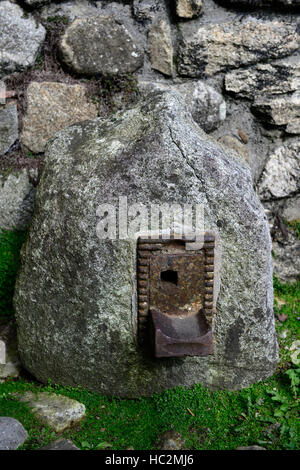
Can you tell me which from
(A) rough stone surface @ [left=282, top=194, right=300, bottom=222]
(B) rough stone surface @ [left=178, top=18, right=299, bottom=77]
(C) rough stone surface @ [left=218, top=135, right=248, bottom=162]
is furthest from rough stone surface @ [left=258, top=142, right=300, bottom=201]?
(B) rough stone surface @ [left=178, top=18, right=299, bottom=77]

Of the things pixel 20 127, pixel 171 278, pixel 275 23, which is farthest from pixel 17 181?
pixel 275 23

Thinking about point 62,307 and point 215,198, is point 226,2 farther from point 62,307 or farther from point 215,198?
point 62,307

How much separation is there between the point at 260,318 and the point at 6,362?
1.32 metres

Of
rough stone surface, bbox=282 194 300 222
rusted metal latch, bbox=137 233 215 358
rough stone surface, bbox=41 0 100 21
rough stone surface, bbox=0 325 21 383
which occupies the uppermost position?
rough stone surface, bbox=41 0 100 21

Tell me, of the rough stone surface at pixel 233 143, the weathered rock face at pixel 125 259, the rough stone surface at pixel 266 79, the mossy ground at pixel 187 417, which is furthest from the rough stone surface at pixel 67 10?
the mossy ground at pixel 187 417

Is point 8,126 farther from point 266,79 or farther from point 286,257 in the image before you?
point 286,257

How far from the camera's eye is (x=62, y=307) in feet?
7.40

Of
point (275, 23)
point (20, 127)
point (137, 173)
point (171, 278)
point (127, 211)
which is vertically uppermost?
point (275, 23)

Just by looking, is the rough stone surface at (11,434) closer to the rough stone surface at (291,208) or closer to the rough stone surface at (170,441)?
the rough stone surface at (170,441)

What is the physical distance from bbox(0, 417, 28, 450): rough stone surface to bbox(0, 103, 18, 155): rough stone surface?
1478 mm

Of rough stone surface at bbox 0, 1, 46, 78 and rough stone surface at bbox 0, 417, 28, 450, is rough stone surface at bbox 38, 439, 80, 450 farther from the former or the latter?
rough stone surface at bbox 0, 1, 46, 78

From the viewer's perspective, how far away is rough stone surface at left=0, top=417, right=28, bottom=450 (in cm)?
197

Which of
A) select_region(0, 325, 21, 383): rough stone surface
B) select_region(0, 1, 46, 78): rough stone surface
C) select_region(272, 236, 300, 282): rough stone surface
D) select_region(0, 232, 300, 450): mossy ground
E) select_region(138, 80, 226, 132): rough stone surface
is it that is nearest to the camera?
select_region(0, 232, 300, 450): mossy ground

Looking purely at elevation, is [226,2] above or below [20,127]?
above
